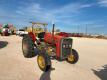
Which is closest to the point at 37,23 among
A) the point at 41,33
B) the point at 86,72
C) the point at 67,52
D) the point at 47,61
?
the point at 41,33

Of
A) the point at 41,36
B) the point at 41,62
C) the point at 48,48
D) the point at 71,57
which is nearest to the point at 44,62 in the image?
the point at 41,62

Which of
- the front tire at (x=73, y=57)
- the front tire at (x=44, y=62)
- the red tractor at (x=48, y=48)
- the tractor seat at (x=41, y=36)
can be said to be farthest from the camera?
the tractor seat at (x=41, y=36)

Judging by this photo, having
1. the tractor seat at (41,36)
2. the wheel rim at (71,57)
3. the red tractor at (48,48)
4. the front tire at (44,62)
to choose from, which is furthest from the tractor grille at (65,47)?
the tractor seat at (41,36)

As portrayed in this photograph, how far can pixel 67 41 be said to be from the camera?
27.5 ft

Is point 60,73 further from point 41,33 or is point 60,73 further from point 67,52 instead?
point 41,33

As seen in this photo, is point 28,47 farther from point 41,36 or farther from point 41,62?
point 41,62

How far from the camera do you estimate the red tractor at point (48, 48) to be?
766 cm

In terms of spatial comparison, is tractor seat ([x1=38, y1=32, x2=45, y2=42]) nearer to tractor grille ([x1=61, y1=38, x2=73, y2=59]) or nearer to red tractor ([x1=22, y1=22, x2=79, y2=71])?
red tractor ([x1=22, y1=22, x2=79, y2=71])

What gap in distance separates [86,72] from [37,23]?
13.7 feet

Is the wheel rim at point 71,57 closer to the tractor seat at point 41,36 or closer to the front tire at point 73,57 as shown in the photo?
the front tire at point 73,57

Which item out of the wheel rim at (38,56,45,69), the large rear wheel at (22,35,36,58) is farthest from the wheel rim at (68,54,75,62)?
the large rear wheel at (22,35,36,58)

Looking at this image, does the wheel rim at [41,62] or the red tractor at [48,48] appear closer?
→ the wheel rim at [41,62]

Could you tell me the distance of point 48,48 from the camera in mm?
8664

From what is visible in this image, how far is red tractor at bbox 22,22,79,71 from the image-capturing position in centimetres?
766
